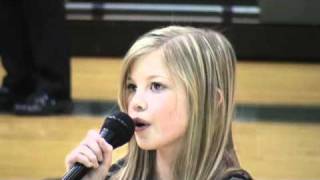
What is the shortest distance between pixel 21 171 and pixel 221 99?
1.35 metres

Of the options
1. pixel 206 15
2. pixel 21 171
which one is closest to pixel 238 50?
pixel 206 15

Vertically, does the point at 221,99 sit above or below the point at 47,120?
above

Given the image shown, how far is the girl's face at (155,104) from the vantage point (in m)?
0.89

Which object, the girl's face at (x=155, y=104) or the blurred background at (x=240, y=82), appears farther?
the blurred background at (x=240, y=82)

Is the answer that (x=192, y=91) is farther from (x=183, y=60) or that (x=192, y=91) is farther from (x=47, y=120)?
(x=47, y=120)

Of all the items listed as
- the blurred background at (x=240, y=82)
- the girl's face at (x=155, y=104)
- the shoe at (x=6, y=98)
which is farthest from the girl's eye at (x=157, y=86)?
the shoe at (x=6, y=98)

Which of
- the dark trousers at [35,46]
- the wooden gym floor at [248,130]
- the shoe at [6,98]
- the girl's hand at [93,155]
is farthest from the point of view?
the shoe at [6,98]

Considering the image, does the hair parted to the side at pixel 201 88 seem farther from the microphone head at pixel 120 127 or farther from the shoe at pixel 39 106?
the shoe at pixel 39 106

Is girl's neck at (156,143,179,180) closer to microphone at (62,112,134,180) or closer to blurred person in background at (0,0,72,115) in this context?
microphone at (62,112,134,180)

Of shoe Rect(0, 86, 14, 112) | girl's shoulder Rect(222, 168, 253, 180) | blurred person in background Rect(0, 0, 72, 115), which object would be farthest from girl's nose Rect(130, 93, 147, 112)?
shoe Rect(0, 86, 14, 112)

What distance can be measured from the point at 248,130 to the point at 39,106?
77cm

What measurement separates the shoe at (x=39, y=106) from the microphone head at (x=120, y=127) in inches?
74.1

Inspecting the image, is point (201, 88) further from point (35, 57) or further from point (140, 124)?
point (35, 57)

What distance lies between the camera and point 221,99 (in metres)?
0.93
